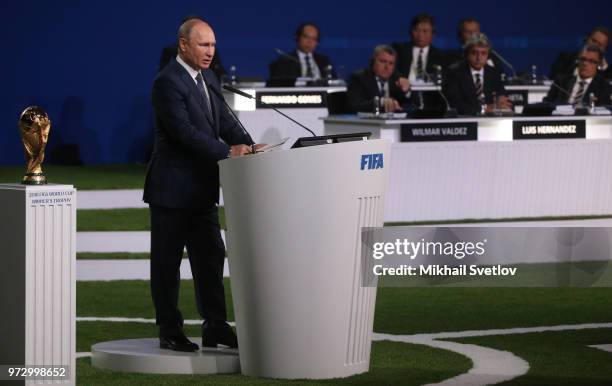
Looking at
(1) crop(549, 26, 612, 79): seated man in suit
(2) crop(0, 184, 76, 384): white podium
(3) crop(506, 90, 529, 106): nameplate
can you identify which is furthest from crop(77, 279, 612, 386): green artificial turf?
(3) crop(506, 90, 529, 106): nameplate

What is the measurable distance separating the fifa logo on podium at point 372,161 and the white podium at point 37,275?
112 cm

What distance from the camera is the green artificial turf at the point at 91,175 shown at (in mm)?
12206

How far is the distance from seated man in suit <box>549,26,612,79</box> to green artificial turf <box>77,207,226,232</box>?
507 centimetres

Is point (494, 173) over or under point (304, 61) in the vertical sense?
under

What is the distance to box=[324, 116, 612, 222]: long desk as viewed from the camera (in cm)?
1086

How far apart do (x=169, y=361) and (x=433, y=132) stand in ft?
19.0

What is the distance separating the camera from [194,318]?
24.7 ft

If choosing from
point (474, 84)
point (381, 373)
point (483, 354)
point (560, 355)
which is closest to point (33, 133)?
point (381, 373)

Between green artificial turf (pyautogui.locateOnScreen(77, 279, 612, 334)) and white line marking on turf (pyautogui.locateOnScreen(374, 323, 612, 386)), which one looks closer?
white line marking on turf (pyautogui.locateOnScreen(374, 323, 612, 386))

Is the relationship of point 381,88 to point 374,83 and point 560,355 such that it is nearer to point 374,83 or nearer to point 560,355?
point 374,83

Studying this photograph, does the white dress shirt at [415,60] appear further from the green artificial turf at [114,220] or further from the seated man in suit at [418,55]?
the green artificial turf at [114,220]

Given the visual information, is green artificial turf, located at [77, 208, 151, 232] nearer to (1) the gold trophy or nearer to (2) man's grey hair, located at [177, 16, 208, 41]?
(2) man's grey hair, located at [177, 16, 208, 41]

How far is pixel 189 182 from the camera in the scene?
5.54 meters

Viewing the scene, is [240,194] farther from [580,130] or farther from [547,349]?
[580,130]
